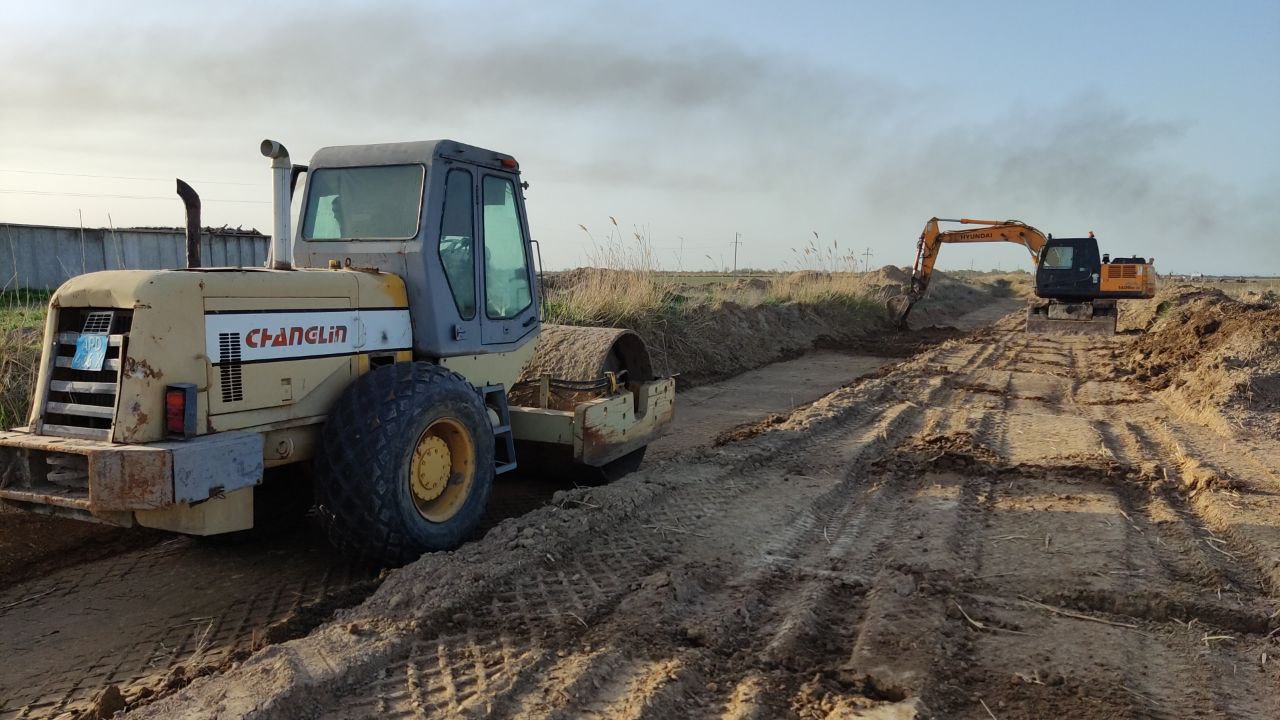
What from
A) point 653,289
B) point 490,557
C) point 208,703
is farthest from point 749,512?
point 653,289

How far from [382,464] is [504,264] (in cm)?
197

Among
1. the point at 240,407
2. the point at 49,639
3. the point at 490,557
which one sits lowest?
the point at 49,639

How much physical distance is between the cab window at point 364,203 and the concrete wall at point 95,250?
14.5m

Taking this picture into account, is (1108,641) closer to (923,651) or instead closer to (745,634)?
(923,651)

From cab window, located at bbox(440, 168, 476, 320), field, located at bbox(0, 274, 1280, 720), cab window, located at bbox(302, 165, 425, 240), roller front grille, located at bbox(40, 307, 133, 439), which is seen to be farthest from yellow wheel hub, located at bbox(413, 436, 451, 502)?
roller front grille, located at bbox(40, 307, 133, 439)

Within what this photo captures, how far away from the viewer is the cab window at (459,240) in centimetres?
552

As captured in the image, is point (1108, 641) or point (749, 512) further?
point (749, 512)

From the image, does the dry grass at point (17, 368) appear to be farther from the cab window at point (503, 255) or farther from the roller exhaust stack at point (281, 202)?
the cab window at point (503, 255)

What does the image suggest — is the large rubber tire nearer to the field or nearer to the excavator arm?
the field

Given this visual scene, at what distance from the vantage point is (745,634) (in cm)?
396

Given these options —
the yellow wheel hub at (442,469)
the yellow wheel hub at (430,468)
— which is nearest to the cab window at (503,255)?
the yellow wheel hub at (442,469)

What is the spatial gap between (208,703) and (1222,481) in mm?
6724

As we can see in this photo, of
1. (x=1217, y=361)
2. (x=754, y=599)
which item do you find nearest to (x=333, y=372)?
(x=754, y=599)

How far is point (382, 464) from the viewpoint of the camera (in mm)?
4551
